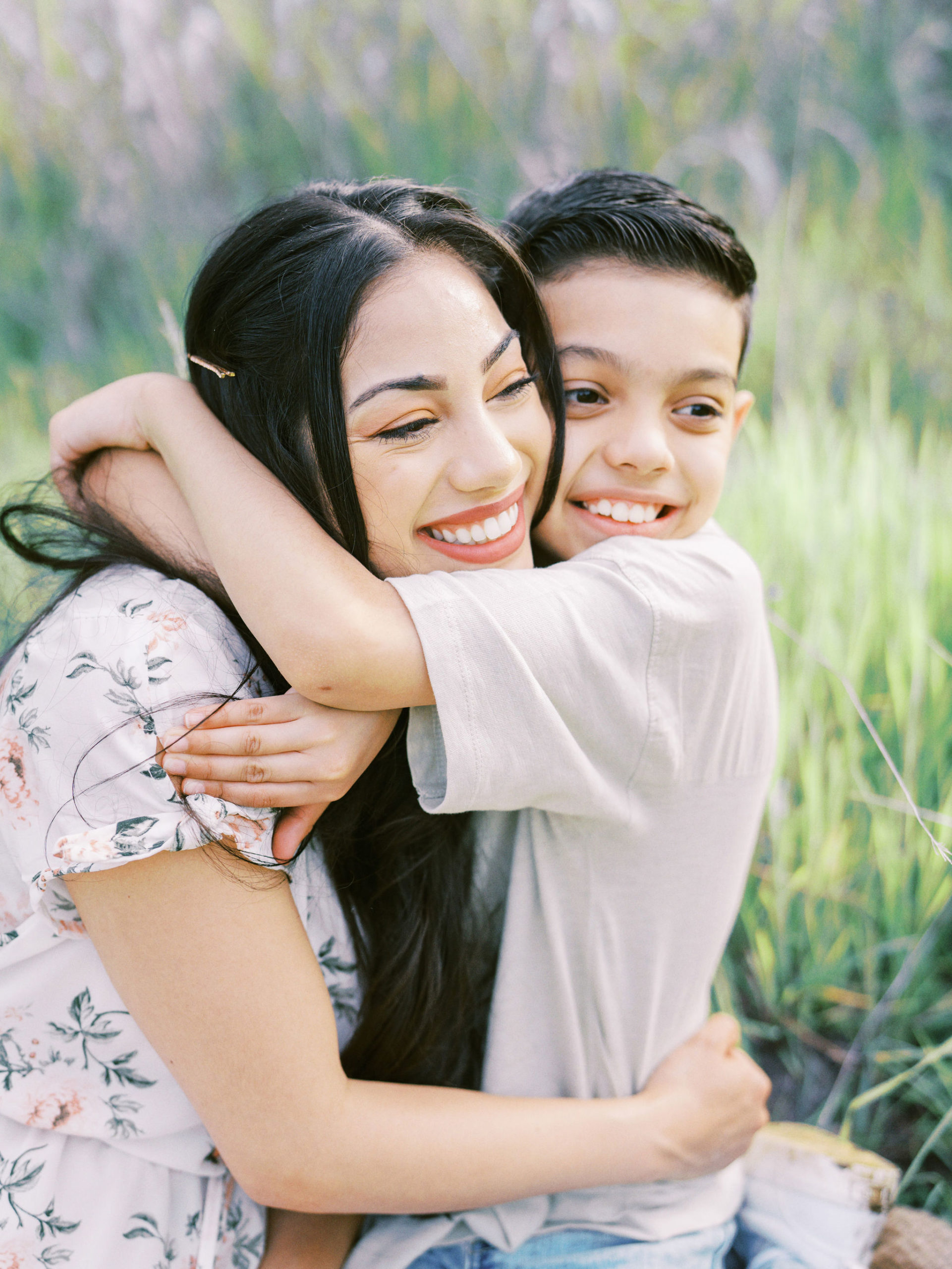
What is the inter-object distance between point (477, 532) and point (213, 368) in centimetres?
39

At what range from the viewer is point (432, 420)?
3.68ft

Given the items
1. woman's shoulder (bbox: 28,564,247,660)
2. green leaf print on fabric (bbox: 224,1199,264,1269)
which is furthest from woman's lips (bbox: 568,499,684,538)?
green leaf print on fabric (bbox: 224,1199,264,1269)

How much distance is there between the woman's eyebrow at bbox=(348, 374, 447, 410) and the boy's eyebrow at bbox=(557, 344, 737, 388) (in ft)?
1.02

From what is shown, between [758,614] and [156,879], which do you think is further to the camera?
[758,614]

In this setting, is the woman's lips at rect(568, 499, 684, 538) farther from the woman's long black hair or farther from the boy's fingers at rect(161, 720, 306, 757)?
the boy's fingers at rect(161, 720, 306, 757)

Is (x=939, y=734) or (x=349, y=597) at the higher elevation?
(x=349, y=597)

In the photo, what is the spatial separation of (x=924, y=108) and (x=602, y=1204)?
2613mm

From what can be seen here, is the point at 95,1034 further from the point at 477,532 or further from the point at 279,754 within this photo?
the point at 477,532

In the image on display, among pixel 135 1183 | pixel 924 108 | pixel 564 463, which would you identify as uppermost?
pixel 924 108

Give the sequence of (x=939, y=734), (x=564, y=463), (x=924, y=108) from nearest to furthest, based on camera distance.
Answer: (x=564, y=463) → (x=939, y=734) → (x=924, y=108)

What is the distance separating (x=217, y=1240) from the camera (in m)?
1.17

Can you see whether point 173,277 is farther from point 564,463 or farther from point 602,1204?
point 602,1204

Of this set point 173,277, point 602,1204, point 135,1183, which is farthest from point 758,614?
point 173,277

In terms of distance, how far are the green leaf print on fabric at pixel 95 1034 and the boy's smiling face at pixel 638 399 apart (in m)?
0.85
